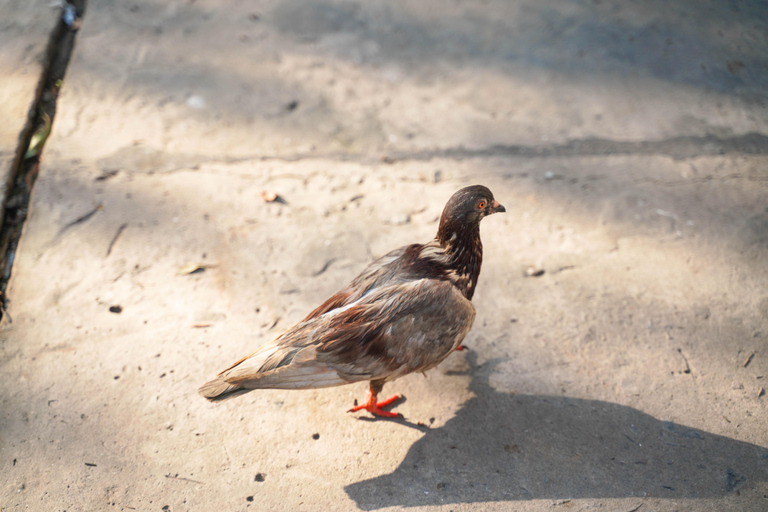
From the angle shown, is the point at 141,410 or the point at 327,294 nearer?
the point at 141,410

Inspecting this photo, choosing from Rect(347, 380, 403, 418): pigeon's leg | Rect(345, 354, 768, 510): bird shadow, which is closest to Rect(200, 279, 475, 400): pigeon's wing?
Rect(347, 380, 403, 418): pigeon's leg

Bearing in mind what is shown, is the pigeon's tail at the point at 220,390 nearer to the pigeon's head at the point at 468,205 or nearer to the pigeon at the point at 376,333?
the pigeon at the point at 376,333

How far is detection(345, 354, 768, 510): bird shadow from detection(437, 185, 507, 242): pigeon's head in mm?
949

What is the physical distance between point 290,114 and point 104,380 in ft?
8.59

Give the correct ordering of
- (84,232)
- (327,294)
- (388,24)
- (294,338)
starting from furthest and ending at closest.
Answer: (388,24) → (84,232) → (327,294) → (294,338)

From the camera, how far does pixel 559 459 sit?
8.80 ft

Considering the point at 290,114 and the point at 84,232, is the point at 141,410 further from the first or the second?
the point at 290,114

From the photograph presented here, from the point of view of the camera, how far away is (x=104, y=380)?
2.98 meters

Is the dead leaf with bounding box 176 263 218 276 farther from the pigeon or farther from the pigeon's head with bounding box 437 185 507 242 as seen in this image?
the pigeon's head with bounding box 437 185 507 242

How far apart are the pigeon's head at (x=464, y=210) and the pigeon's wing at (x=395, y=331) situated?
14.7 inches

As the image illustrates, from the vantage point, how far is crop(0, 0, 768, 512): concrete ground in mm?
2664

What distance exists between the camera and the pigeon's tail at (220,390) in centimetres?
239

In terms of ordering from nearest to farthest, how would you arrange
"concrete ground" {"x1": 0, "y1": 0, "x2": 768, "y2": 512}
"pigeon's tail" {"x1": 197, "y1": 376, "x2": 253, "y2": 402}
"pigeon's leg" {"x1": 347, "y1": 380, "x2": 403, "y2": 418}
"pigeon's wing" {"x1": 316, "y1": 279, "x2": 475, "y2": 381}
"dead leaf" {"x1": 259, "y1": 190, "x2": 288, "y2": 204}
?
"pigeon's tail" {"x1": 197, "y1": 376, "x2": 253, "y2": 402} → "pigeon's wing" {"x1": 316, "y1": 279, "x2": 475, "y2": 381} → "concrete ground" {"x1": 0, "y1": 0, "x2": 768, "y2": 512} → "pigeon's leg" {"x1": 347, "y1": 380, "x2": 403, "y2": 418} → "dead leaf" {"x1": 259, "y1": 190, "x2": 288, "y2": 204}

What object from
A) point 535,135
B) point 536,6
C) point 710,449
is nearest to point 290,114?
point 535,135
